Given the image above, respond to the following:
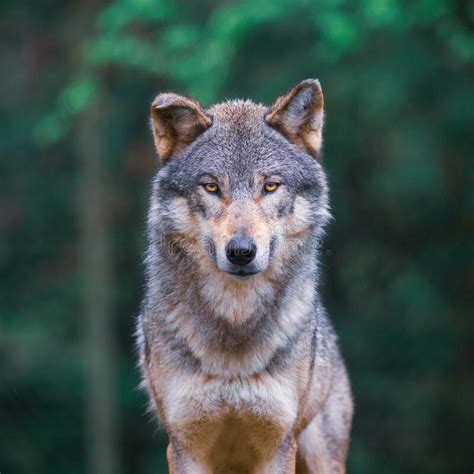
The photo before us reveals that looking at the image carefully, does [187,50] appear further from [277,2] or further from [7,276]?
[7,276]

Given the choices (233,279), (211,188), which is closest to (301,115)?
(211,188)

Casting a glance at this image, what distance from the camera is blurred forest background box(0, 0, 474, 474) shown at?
Result: 15.6 metres

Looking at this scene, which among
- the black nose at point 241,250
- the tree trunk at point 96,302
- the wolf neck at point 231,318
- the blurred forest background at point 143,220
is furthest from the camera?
the tree trunk at point 96,302

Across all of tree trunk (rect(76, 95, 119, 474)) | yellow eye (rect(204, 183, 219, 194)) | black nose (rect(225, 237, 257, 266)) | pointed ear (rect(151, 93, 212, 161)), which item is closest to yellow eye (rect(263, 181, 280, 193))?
yellow eye (rect(204, 183, 219, 194))

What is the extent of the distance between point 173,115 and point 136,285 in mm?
12149

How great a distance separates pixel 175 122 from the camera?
21.0 feet

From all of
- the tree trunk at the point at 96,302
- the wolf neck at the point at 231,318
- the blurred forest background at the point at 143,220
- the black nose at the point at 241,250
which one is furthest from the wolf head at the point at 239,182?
the tree trunk at the point at 96,302

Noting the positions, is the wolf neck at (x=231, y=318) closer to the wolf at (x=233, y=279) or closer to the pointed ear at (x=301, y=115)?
the wolf at (x=233, y=279)

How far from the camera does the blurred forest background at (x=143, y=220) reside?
1558 cm

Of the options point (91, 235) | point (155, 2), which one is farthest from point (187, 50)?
point (91, 235)

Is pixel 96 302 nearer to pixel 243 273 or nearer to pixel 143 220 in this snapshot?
pixel 143 220

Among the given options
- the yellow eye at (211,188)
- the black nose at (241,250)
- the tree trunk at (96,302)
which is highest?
the yellow eye at (211,188)

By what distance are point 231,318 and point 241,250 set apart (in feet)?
2.19

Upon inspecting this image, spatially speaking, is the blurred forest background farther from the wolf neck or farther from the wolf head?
the wolf neck
